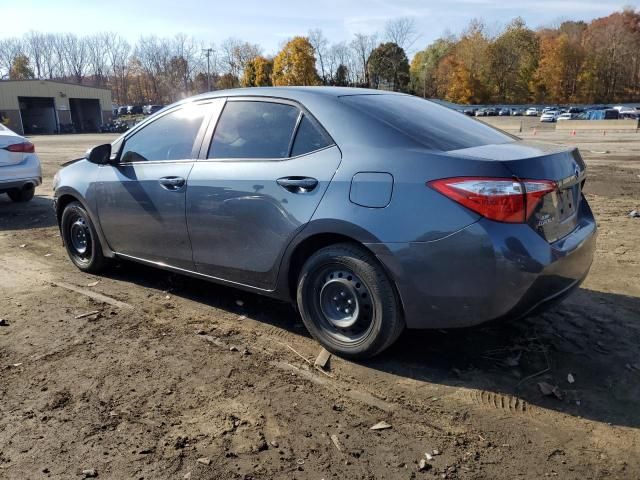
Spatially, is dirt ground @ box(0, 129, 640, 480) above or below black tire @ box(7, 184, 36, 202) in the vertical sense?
below

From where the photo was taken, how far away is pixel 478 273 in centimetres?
287

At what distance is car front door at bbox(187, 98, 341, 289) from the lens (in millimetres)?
3436

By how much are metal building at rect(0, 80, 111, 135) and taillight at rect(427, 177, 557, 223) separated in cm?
6654

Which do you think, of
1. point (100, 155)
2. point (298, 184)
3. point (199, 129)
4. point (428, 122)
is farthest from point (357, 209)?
point (100, 155)

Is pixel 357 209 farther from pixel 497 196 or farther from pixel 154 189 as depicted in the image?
pixel 154 189

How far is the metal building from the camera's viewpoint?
6109 cm

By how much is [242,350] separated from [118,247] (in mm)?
1883

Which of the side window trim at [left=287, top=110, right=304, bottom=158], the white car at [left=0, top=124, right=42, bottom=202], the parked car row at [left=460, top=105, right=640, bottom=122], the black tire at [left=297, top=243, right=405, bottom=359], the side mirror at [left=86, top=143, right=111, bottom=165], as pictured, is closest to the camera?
the black tire at [left=297, top=243, right=405, bottom=359]

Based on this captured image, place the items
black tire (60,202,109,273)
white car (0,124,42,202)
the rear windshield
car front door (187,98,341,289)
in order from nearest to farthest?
1. the rear windshield
2. car front door (187,98,341,289)
3. black tire (60,202,109,273)
4. white car (0,124,42,202)

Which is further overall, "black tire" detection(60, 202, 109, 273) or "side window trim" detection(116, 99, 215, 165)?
"black tire" detection(60, 202, 109, 273)

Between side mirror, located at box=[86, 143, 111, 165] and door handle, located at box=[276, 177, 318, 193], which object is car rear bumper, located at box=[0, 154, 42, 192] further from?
door handle, located at box=[276, 177, 318, 193]

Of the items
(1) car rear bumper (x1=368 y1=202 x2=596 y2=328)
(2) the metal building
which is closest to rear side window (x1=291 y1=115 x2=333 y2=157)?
(1) car rear bumper (x1=368 y1=202 x2=596 y2=328)

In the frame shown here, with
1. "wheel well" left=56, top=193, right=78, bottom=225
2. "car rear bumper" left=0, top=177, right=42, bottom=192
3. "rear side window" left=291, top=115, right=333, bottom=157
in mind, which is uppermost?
"rear side window" left=291, top=115, right=333, bottom=157

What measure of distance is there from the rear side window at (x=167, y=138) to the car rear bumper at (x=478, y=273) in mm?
1950
